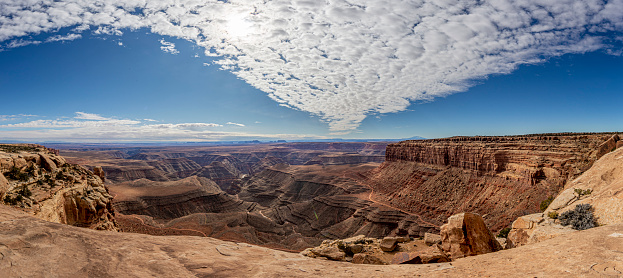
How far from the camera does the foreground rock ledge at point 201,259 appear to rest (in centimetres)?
624

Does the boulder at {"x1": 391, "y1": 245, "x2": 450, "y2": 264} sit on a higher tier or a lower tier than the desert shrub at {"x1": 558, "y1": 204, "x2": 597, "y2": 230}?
lower

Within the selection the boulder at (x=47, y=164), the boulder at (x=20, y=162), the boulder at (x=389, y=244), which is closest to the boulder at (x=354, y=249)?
the boulder at (x=389, y=244)

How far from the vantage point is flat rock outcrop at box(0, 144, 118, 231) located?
15.6m

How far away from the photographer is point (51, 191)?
18484 millimetres

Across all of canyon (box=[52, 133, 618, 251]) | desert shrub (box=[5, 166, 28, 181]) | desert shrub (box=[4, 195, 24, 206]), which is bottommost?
canyon (box=[52, 133, 618, 251])

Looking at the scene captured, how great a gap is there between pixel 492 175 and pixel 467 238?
1752 inches

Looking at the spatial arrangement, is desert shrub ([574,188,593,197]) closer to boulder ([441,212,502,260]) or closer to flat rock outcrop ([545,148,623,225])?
flat rock outcrop ([545,148,623,225])

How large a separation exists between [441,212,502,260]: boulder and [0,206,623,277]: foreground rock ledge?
4.17 metres

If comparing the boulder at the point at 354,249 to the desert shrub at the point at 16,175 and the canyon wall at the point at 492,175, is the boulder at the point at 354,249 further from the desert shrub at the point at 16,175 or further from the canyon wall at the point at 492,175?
the canyon wall at the point at 492,175

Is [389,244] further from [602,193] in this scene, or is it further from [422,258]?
[602,193]

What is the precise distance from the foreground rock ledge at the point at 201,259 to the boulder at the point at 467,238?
4.17 meters

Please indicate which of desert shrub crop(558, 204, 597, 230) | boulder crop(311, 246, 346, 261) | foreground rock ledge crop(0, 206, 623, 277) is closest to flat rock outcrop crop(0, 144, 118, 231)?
foreground rock ledge crop(0, 206, 623, 277)

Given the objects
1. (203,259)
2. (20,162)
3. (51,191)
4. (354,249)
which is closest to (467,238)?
(354,249)

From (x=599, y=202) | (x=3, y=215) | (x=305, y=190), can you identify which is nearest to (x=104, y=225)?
(x=3, y=215)
